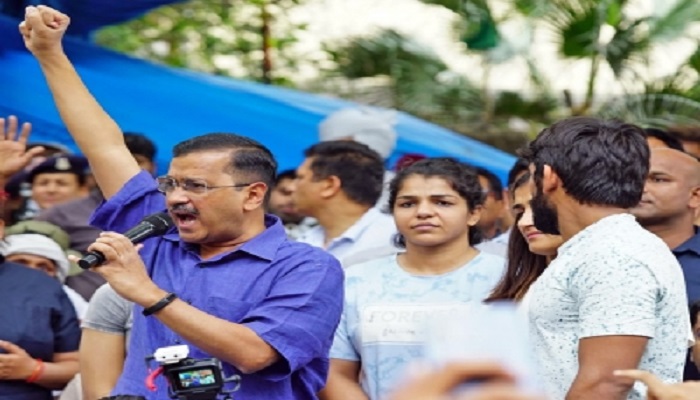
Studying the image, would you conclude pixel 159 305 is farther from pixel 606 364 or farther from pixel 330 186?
pixel 330 186

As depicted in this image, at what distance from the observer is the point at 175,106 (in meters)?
8.30

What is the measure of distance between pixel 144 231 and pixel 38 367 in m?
1.53

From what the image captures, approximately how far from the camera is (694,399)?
10.4ft

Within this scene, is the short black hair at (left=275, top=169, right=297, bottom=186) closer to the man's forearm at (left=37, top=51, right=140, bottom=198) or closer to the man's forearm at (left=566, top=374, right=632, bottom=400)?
the man's forearm at (left=37, top=51, right=140, bottom=198)

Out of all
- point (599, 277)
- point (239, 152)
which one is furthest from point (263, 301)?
point (599, 277)

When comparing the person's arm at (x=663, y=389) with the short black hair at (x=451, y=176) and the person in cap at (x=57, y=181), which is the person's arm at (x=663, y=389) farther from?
the person in cap at (x=57, y=181)

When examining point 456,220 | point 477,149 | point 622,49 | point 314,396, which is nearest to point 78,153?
point 477,149

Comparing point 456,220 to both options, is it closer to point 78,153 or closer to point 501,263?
point 501,263

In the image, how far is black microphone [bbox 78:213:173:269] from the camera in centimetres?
355

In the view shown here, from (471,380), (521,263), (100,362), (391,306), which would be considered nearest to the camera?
(471,380)

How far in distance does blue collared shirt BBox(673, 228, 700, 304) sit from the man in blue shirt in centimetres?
153

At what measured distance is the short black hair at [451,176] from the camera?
5.39m

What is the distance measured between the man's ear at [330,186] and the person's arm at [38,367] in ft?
5.19

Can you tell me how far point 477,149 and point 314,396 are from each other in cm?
534
